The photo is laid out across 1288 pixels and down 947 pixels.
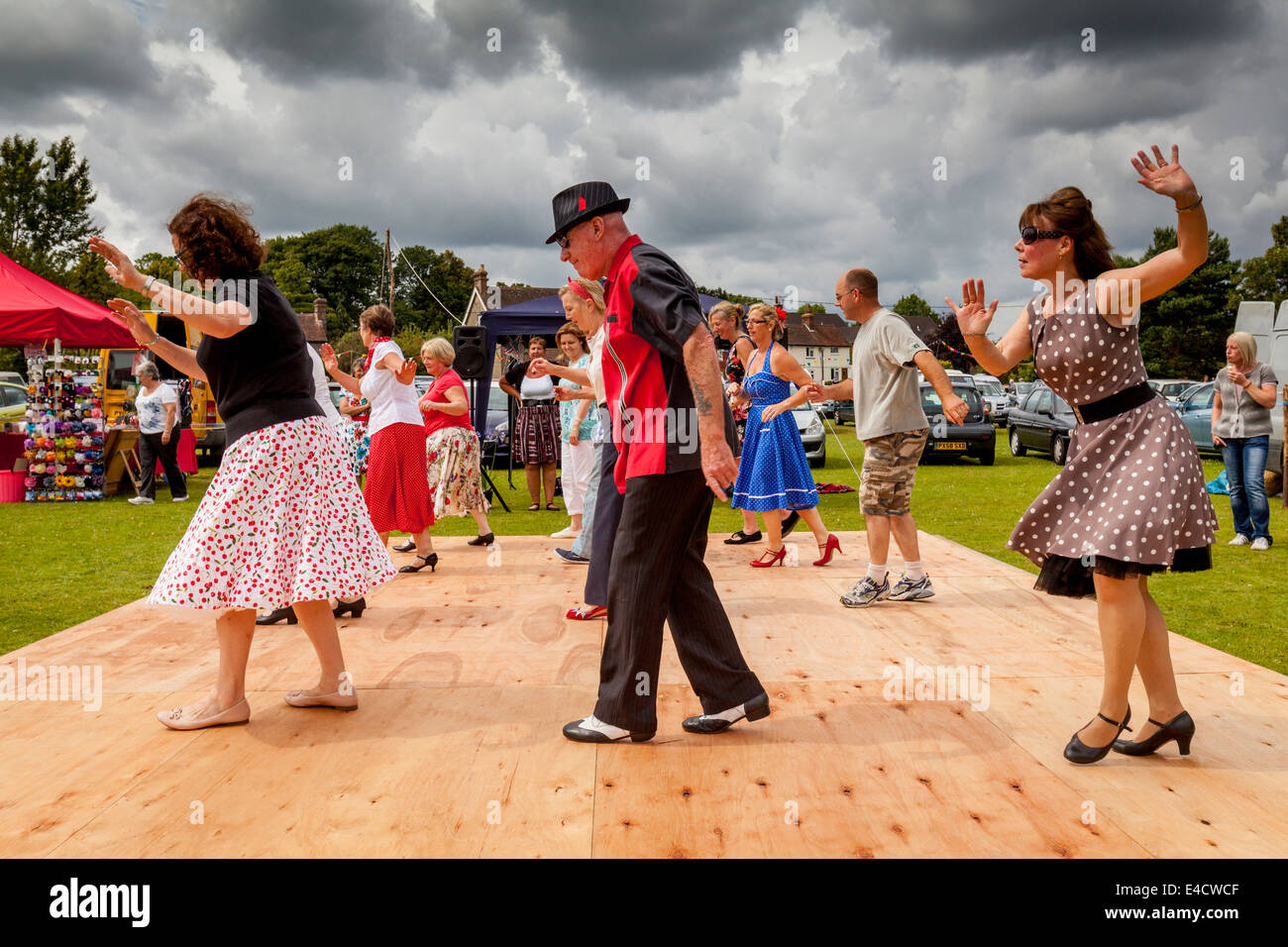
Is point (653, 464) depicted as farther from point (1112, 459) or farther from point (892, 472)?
point (892, 472)

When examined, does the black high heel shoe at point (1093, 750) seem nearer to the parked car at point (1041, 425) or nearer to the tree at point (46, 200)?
the parked car at point (1041, 425)

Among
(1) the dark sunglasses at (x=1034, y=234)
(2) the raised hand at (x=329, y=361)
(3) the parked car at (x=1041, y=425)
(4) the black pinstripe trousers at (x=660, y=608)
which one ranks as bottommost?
(4) the black pinstripe trousers at (x=660, y=608)

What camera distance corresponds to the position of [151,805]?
288 centimetres

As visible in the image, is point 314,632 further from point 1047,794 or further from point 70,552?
point 70,552

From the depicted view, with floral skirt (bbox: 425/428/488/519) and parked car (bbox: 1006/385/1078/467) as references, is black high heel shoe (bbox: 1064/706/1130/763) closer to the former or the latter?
floral skirt (bbox: 425/428/488/519)

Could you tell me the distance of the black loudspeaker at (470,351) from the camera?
44.3 feet

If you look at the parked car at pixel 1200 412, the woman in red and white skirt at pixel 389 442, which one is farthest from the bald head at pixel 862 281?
the parked car at pixel 1200 412

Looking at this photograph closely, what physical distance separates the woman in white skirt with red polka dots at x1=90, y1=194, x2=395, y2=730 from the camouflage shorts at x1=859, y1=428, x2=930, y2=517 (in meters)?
3.18

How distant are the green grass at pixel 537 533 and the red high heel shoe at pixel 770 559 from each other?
0.97 m

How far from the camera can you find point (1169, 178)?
9.06ft

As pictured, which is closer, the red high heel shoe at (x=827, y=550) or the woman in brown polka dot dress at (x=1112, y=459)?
the woman in brown polka dot dress at (x=1112, y=459)

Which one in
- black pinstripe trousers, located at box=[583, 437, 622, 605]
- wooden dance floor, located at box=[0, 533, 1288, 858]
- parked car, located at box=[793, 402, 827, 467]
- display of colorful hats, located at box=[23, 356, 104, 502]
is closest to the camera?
wooden dance floor, located at box=[0, 533, 1288, 858]

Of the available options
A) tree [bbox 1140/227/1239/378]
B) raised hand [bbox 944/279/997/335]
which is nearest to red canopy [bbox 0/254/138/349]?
raised hand [bbox 944/279/997/335]

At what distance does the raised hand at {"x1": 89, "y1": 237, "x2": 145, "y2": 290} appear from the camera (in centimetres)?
322
